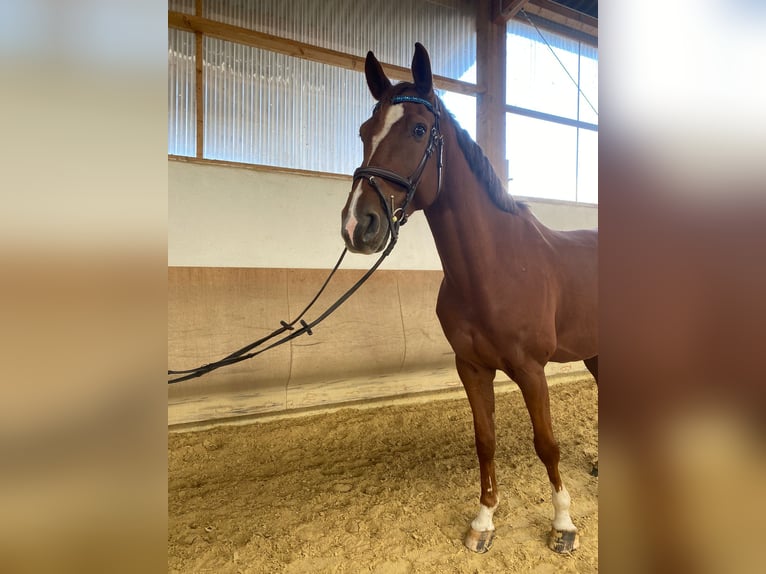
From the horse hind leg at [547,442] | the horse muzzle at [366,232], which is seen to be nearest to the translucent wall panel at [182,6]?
the horse muzzle at [366,232]

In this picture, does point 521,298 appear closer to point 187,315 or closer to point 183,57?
point 187,315

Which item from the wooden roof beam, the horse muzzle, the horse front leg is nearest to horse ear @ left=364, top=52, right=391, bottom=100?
the horse muzzle

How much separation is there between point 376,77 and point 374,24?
121 inches

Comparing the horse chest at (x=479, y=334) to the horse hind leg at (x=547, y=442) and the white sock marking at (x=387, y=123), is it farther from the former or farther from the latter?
the white sock marking at (x=387, y=123)

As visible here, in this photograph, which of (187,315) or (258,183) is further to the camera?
(258,183)

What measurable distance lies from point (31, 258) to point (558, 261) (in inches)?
61.9

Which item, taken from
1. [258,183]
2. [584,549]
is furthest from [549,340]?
[258,183]

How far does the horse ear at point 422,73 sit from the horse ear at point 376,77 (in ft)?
0.39

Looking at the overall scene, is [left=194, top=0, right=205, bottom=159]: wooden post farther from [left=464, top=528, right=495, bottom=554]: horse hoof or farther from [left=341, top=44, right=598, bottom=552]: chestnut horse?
[left=464, top=528, right=495, bottom=554]: horse hoof

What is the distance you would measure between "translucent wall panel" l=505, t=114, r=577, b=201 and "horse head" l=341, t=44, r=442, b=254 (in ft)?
10.2

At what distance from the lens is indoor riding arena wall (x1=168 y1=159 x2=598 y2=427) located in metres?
2.34

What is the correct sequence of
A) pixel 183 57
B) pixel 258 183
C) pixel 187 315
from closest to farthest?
pixel 187 315, pixel 258 183, pixel 183 57

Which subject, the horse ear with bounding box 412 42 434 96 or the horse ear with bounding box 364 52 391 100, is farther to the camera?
the horse ear with bounding box 364 52 391 100

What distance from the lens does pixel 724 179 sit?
196 millimetres
